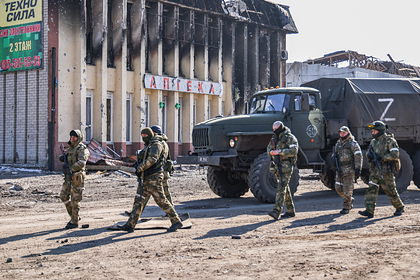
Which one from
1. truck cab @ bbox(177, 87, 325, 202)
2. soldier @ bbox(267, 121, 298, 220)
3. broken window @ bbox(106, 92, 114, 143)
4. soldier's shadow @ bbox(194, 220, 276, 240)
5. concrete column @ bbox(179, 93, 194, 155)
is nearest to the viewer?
soldier's shadow @ bbox(194, 220, 276, 240)

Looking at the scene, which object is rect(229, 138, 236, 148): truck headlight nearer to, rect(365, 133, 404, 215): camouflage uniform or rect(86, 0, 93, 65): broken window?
rect(365, 133, 404, 215): camouflage uniform

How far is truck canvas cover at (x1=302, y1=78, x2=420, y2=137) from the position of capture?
551 inches

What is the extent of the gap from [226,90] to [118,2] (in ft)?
26.8

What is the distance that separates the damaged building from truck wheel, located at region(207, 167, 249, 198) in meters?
8.44

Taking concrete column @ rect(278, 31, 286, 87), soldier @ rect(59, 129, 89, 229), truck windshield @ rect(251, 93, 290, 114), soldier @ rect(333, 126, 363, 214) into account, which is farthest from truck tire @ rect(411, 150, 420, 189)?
concrete column @ rect(278, 31, 286, 87)

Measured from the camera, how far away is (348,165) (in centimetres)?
1033

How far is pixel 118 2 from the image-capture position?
2147 centimetres

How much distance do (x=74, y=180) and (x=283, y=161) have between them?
392 centimetres

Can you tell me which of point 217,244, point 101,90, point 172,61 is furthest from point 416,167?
point 172,61

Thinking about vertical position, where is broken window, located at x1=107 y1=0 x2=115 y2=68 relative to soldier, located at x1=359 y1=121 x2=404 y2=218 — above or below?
above

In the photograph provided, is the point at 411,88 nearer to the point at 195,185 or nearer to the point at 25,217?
the point at 195,185

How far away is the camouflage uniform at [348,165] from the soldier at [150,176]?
4.08m

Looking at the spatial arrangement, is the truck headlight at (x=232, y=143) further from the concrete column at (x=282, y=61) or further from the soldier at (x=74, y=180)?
the concrete column at (x=282, y=61)

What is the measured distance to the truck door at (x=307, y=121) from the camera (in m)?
12.7
